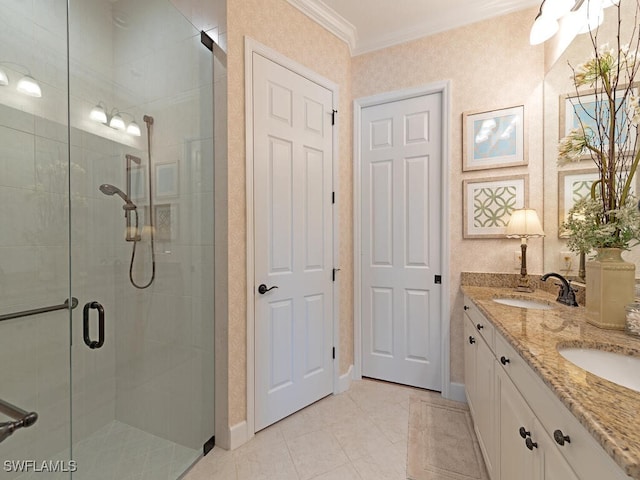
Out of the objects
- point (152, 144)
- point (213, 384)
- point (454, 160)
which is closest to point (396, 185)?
point (454, 160)

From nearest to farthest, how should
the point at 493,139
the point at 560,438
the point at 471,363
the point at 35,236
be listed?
the point at 560,438 → the point at 35,236 → the point at 471,363 → the point at 493,139

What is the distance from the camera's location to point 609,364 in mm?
1032

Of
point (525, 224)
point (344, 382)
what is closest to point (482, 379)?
point (525, 224)

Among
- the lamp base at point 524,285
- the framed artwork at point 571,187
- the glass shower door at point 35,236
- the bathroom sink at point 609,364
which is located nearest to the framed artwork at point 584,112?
the framed artwork at point 571,187

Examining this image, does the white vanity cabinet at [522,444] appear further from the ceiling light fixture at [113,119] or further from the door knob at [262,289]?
the ceiling light fixture at [113,119]

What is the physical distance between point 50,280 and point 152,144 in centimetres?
89

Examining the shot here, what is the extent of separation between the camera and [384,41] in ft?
8.82

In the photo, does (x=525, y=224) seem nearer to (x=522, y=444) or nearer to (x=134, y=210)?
(x=522, y=444)

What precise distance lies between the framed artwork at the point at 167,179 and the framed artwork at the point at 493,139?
210 cm

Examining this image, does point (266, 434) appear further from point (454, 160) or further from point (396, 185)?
point (454, 160)

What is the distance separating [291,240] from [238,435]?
1.28 meters

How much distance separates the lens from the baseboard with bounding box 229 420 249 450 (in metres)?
1.86

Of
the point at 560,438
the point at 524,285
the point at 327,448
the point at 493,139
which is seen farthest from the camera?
the point at 493,139

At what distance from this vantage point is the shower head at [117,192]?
5.50 ft
